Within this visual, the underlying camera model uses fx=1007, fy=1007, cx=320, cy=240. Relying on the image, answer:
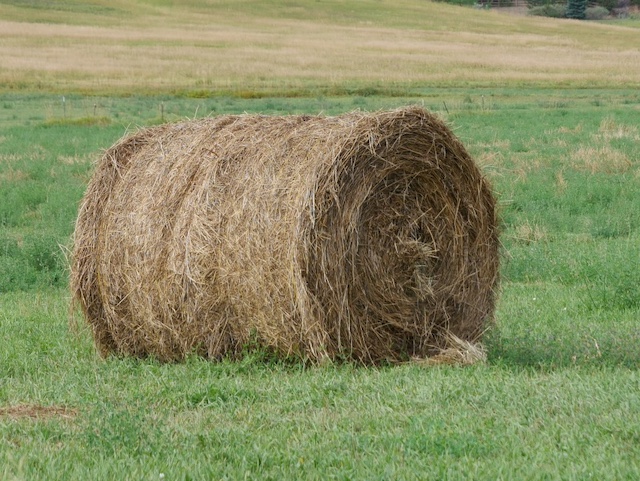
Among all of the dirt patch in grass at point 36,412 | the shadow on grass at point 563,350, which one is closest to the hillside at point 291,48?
the shadow on grass at point 563,350

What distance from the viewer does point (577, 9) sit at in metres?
120

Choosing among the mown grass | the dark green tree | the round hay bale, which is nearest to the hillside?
the dark green tree

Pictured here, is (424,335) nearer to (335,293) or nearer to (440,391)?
(335,293)

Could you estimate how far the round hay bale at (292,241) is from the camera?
22.9ft

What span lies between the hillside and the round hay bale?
36.6 m

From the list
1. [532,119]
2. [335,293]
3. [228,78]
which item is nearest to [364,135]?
[335,293]

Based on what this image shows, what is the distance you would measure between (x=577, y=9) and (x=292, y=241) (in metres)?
120

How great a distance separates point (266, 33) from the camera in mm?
79625

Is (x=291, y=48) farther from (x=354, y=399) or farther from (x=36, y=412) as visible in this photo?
(x=36, y=412)

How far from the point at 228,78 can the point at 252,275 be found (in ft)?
151

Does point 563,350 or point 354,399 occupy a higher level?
point 354,399

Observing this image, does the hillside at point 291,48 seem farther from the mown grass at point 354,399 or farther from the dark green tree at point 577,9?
the mown grass at point 354,399

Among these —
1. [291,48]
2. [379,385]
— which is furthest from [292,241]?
[291,48]

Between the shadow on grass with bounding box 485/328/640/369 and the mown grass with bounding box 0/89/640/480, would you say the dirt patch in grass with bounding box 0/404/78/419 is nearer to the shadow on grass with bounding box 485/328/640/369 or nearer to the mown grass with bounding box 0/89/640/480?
the mown grass with bounding box 0/89/640/480
